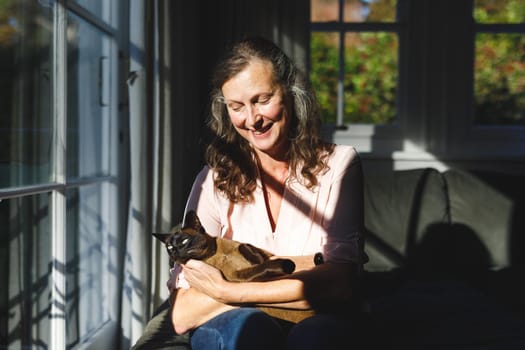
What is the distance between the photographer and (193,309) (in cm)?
142

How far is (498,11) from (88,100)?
2.41 m

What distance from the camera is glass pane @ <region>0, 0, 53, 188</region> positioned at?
170 centimetres

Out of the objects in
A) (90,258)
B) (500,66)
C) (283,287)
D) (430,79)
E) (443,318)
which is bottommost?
(443,318)

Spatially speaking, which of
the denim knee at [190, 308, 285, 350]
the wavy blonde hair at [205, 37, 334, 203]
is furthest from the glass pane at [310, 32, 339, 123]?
the denim knee at [190, 308, 285, 350]

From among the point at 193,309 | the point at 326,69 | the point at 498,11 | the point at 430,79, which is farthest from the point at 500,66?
the point at 193,309

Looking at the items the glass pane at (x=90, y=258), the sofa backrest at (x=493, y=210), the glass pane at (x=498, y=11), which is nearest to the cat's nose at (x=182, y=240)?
the glass pane at (x=90, y=258)

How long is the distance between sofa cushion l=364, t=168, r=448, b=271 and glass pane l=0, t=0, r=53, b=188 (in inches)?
58.0

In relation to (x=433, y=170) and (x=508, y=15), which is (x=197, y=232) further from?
(x=508, y=15)

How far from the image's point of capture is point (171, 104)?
7.83 ft

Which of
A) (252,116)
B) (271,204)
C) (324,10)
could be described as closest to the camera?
(252,116)

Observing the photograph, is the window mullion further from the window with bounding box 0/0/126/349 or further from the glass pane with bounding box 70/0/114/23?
the glass pane with bounding box 70/0/114/23

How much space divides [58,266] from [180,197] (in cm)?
76

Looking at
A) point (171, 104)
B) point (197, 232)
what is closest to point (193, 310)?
point (197, 232)

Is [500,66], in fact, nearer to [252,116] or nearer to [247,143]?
[247,143]
